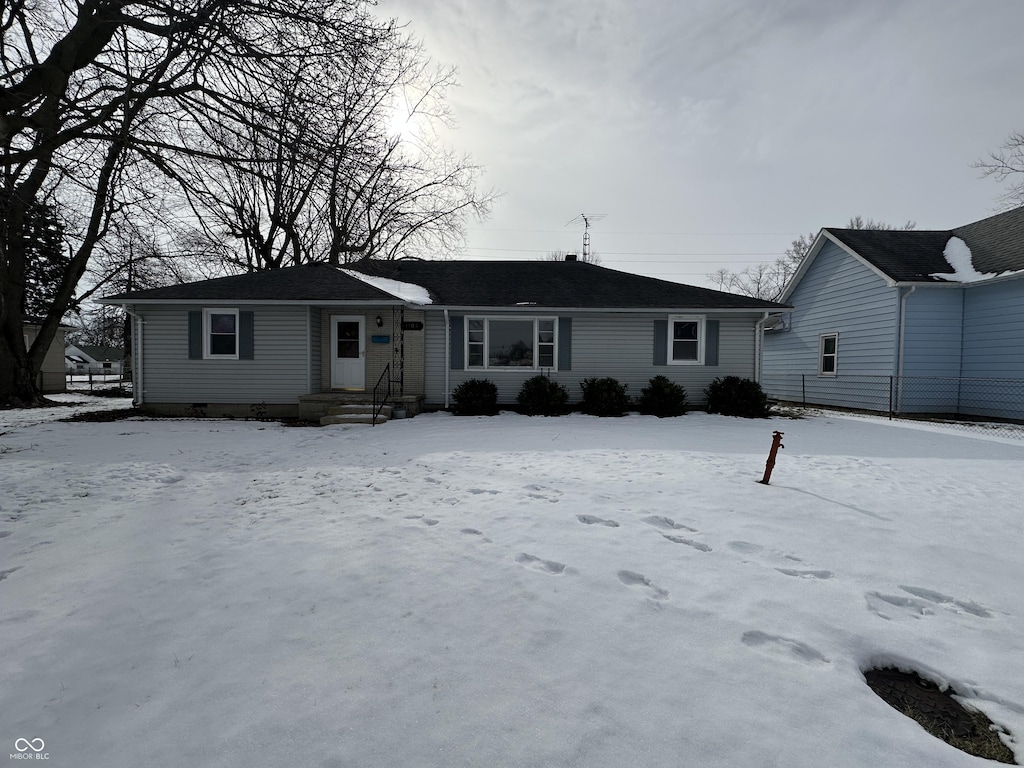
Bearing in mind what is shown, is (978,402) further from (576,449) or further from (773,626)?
(773,626)

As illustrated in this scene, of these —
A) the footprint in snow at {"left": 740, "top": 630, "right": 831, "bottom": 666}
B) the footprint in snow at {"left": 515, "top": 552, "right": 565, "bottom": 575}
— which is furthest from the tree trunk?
the footprint in snow at {"left": 740, "top": 630, "right": 831, "bottom": 666}

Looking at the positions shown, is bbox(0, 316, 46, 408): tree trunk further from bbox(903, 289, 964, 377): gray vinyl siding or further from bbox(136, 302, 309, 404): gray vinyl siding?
bbox(903, 289, 964, 377): gray vinyl siding

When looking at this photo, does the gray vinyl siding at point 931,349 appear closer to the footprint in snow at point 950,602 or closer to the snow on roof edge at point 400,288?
the footprint in snow at point 950,602

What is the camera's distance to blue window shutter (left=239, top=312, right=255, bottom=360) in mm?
12695

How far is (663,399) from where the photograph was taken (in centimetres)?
1276

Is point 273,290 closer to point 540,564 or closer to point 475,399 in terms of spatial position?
point 475,399

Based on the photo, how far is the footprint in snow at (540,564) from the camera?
3.54 m

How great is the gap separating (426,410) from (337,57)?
844cm

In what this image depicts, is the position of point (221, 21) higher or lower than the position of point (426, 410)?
higher

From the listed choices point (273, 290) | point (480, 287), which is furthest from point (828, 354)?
point (273, 290)

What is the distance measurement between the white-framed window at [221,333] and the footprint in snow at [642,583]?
12677mm

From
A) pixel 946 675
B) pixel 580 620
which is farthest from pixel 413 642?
pixel 946 675

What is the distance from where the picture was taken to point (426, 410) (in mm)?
13414

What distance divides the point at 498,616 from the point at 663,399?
10778mm
